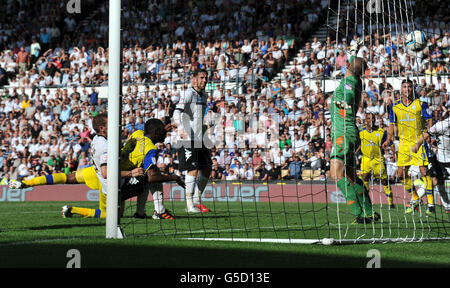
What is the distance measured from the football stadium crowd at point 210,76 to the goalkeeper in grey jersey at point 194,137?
0.44m

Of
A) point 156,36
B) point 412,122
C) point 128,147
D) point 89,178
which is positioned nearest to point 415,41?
point 412,122

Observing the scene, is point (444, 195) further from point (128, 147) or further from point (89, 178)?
point (89, 178)

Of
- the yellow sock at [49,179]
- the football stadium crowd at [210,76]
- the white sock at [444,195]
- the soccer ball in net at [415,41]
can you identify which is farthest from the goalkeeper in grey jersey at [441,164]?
the yellow sock at [49,179]

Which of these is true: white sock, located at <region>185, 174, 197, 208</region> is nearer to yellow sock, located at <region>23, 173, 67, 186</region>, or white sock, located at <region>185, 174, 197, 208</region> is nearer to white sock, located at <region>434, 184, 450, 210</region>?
yellow sock, located at <region>23, 173, 67, 186</region>

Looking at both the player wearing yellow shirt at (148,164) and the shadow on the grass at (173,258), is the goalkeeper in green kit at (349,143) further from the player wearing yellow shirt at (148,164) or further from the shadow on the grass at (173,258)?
the shadow on the grass at (173,258)

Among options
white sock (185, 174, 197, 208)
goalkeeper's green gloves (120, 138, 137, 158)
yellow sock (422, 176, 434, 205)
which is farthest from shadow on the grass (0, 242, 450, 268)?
yellow sock (422, 176, 434, 205)

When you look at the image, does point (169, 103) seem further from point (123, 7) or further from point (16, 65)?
point (16, 65)

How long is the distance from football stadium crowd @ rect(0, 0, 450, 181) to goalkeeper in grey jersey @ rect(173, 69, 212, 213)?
44cm

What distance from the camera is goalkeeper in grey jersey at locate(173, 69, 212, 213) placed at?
35.6ft

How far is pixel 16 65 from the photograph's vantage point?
25641 mm

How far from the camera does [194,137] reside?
1102 centimetres

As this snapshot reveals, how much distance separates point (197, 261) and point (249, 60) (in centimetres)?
929

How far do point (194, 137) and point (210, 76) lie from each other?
2663 millimetres
